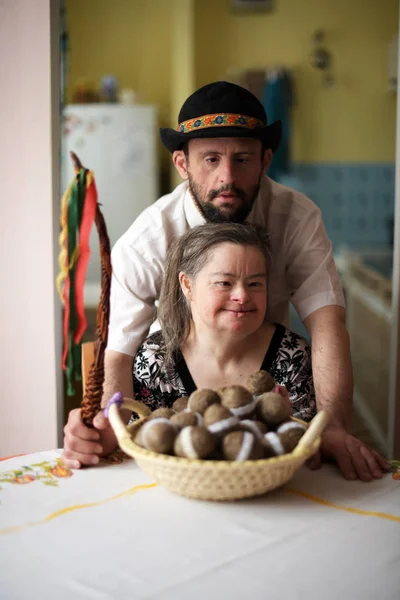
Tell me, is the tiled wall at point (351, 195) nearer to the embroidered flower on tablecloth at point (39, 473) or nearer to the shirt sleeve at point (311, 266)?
the shirt sleeve at point (311, 266)

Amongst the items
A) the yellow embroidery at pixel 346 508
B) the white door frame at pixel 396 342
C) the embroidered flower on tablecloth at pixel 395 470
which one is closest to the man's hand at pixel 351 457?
the embroidered flower on tablecloth at pixel 395 470

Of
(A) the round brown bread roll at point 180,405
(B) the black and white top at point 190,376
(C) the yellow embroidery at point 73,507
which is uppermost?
(A) the round brown bread roll at point 180,405

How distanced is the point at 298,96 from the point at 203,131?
3246mm

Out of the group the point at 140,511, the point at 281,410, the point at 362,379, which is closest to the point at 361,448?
the point at 281,410

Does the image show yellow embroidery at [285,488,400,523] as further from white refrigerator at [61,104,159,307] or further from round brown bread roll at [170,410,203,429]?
white refrigerator at [61,104,159,307]

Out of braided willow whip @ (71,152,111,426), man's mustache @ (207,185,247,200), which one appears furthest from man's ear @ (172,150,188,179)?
braided willow whip @ (71,152,111,426)

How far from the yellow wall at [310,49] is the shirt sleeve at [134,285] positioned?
10.4 feet

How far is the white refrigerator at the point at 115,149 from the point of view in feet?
14.0

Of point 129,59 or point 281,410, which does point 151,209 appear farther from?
point 129,59

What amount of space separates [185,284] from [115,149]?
2.97 m

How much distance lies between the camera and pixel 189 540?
92 centimetres

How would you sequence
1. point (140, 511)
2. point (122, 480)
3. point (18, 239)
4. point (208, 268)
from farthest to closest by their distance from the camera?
point (18, 239) < point (208, 268) < point (122, 480) < point (140, 511)

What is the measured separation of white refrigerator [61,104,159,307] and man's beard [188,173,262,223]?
8.76 ft

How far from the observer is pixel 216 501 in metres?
1.03
